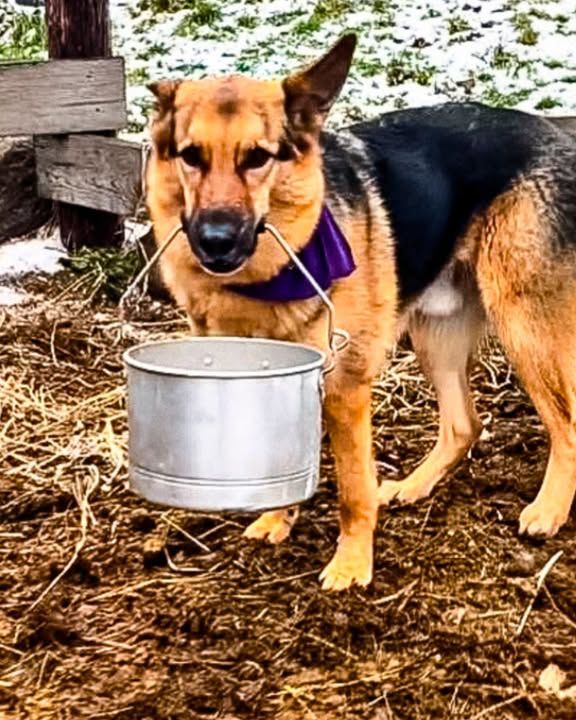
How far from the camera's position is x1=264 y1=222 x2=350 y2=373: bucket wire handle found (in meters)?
3.15

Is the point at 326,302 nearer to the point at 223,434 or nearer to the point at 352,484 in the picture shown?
the point at 223,434

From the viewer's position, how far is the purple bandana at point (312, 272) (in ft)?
11.1

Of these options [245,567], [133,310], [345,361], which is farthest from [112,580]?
[133,310]

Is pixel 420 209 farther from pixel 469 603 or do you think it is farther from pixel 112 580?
pixel 112 580

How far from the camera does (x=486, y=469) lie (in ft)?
14.5

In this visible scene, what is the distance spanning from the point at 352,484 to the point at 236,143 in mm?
1054

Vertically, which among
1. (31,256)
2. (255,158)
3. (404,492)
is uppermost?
(255,158)

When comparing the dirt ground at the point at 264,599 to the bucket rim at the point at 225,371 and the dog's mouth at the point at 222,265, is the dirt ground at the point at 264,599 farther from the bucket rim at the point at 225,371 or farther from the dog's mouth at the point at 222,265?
the dog's mouth at the point at 222,265

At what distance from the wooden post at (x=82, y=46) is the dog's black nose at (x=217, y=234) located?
11.8ft

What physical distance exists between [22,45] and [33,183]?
3.93m

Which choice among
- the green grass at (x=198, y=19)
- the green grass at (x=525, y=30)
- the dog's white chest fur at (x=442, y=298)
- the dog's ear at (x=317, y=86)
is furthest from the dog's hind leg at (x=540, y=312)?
the green grass at (x=198, y=19)

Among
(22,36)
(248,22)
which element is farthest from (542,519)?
(248,22)

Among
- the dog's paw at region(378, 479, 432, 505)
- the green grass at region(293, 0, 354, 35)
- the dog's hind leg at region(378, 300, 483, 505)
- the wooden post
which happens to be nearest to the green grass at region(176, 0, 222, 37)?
the green grass at region(293, 0, 354, 35)

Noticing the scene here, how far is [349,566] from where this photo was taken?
3582mm
